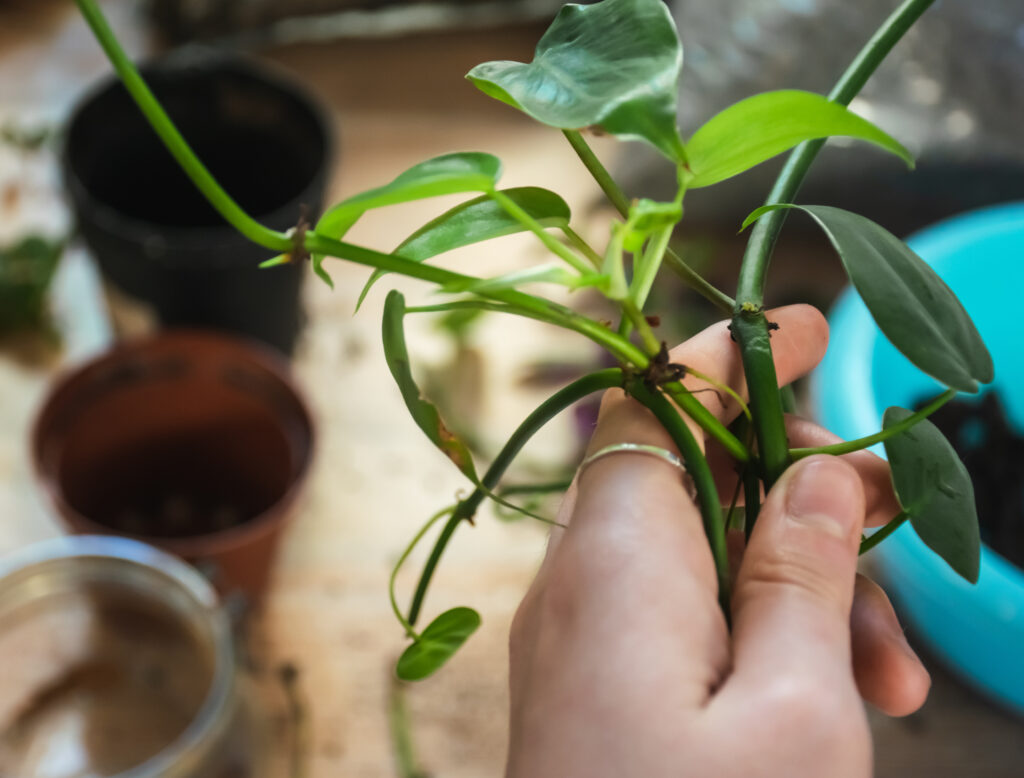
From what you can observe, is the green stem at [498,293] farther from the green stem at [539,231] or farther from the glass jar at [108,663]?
the glass jar at [108,663]

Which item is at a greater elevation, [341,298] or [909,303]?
[909,303]

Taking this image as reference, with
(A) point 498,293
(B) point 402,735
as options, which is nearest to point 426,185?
(A) point 498,293

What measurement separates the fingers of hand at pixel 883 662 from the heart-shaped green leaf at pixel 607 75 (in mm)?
206

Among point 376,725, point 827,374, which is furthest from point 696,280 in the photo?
point 376,725

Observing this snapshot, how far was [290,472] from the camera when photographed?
2.40 ft

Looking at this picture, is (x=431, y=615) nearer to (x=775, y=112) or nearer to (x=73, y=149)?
(x=73, y=149)

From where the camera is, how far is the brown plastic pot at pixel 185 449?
68cm

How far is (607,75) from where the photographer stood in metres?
0.24

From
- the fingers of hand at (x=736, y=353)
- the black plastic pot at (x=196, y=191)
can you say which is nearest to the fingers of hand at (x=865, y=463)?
the fingers of hand at (x=736, y=353)

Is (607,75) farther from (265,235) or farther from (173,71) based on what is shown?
(173,71)

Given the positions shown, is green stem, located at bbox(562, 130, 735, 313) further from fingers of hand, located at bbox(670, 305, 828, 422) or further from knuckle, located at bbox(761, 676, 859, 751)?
knuckle, located at bbox(761, 676, 859, 751)

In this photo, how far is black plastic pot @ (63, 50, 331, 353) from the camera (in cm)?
70

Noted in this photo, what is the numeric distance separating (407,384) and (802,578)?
13cm

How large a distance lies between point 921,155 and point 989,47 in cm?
10
